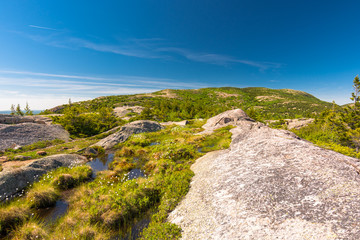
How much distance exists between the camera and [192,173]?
15.2 metres

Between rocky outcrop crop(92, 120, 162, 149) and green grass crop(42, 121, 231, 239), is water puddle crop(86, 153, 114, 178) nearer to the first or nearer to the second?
green grass crop(42, 121, 231, 239)

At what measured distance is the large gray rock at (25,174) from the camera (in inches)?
489

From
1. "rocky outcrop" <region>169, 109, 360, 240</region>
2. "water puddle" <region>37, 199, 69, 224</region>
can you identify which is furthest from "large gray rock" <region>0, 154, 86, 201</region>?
"rocky outcrop" <region>169, 109, 360, 240</region>

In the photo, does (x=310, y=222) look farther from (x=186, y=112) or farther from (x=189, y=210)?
(x=186, y=112)

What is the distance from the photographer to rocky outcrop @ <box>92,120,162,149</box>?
1214 inches

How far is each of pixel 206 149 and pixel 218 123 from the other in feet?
71.3

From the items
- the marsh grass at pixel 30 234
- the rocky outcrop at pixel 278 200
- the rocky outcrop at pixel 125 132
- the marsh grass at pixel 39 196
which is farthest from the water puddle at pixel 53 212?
the rocky outcrop at pixel 125 132

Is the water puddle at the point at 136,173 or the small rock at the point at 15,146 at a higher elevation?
the water puddle at the point at 136,173

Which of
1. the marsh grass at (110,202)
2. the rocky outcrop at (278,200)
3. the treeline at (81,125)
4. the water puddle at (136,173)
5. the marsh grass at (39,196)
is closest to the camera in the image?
the rocky outcrop at (278,200)

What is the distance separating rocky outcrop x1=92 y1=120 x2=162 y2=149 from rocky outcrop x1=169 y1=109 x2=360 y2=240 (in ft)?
79.3

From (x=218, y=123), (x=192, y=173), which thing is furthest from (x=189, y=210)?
(x=218, y=123)

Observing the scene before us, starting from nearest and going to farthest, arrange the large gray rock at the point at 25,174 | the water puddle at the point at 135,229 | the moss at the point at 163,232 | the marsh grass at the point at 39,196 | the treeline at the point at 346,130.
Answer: the moss at the point at 163,232
the water puddle at the point at 135,229
the marsh grass at the point at 39,196
the large gray rock at the point at 25,174
the treeline at the point at 346,130

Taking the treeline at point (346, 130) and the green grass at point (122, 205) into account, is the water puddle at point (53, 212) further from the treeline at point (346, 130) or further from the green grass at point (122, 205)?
the treeline at point (346, 130)

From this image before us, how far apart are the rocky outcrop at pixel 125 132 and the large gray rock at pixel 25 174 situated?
10.8 m
